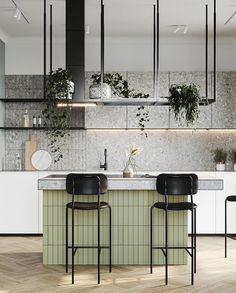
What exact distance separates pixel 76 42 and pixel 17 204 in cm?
275

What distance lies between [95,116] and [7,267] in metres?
3.03

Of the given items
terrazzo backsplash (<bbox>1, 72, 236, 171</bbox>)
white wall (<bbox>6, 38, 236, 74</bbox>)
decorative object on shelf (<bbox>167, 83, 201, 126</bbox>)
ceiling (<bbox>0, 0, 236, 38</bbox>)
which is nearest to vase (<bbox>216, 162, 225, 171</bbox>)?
terrazzo backsplash (<bbox>1, 72, 236, 171</bbox>)

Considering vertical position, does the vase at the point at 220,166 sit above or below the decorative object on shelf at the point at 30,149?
below

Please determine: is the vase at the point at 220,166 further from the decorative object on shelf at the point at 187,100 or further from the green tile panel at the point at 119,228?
the green tile panel at the point at 119,228

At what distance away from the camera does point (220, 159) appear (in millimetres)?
8031

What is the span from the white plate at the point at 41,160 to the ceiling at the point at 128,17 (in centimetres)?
183

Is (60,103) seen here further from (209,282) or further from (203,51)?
(203,51)

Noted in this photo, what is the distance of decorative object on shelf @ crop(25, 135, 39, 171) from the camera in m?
8.09

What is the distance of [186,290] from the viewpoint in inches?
189

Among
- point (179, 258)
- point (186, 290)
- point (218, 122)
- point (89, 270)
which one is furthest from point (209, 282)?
point (218, 122)

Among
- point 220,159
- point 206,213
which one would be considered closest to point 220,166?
point 220,159

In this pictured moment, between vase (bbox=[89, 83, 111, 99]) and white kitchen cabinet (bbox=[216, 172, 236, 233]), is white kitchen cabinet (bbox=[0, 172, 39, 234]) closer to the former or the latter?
vase (bbox=[89, 83, 111, 99])

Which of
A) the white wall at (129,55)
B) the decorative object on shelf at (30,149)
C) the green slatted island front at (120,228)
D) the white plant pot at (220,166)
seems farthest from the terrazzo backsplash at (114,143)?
the green slatted island front at (120,228)

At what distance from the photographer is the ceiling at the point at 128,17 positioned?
21.0 feet
